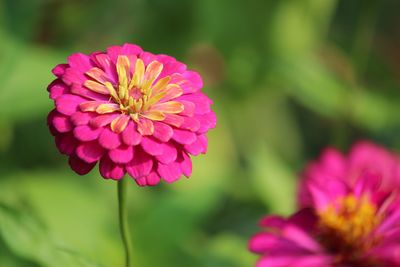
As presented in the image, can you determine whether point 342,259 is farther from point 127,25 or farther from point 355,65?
point 127,25

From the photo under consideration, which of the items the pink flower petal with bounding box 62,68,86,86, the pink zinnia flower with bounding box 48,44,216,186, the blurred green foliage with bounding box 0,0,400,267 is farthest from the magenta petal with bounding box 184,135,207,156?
the blurred green foliage with bounding box 0,0,400,267

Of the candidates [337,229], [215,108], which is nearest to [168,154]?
[337,229]

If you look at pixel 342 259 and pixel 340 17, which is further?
pixel 340 17

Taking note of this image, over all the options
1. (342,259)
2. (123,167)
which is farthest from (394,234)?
(123,167)

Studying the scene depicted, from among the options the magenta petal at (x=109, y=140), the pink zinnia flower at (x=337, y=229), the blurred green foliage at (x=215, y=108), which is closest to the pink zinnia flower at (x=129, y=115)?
the magenta petal at (x=109, y=140)

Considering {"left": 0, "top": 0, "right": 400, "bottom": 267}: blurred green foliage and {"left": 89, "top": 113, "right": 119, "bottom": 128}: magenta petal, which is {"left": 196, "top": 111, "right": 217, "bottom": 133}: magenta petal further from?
{"left": 0, "top": 0, "right": 400, "bottom": 267}: blurred green foliage

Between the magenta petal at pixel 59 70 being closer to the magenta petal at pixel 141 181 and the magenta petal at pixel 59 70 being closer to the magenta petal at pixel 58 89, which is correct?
the magenta petal at pixel 58 89

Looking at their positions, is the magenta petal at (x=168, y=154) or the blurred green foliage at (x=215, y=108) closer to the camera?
the magenta petal at (x=168, y=154)
